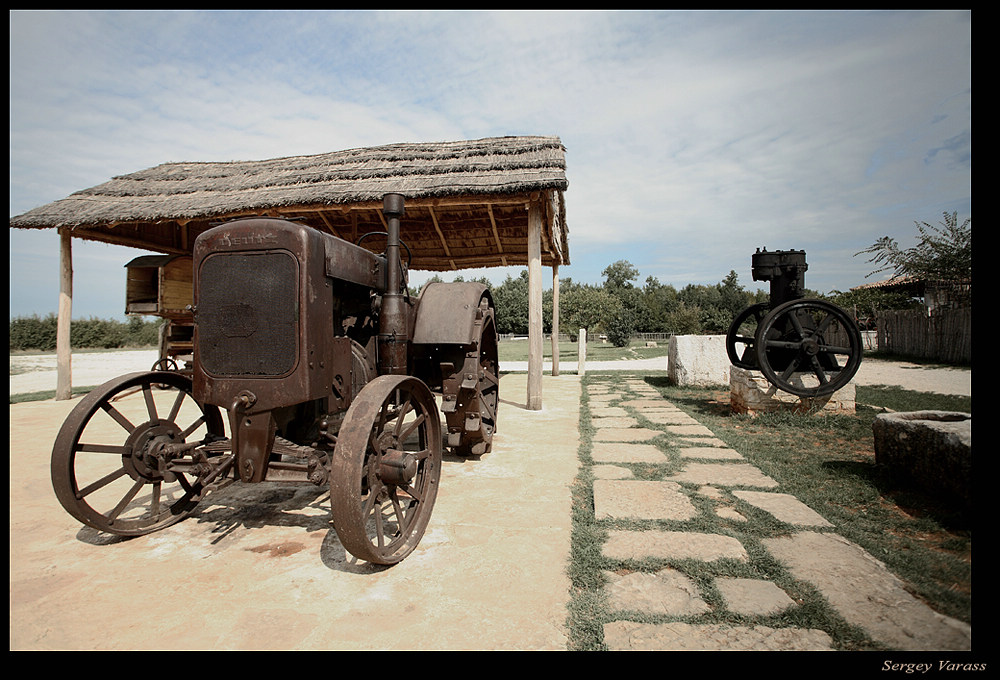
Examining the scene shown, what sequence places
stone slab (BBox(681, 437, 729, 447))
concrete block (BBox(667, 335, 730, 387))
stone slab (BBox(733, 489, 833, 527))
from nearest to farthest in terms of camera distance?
stone slab (BBox(733, 489, 833, 527)), stone slab (BBox(681, 437, 729, 447)), concrete block (BBox(667, 335, 730, 387))

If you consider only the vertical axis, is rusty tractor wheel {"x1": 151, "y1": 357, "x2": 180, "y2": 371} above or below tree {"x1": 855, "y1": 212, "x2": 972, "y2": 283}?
below

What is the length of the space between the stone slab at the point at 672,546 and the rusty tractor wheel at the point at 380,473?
107cm

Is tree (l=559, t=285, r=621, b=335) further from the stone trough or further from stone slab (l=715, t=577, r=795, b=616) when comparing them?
stone slab (l=715, t=577, r=795, b=616)

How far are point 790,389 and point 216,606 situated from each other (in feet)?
17.5

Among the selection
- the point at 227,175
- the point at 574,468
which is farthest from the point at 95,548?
the point at 227,175

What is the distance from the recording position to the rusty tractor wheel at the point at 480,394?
3.88 metres

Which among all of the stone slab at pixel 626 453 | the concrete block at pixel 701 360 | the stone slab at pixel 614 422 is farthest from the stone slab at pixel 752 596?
the concrete block at pixel 701 360

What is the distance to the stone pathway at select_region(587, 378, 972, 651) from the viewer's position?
1673 mm

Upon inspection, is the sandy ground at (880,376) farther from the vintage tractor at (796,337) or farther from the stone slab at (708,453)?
the stone slab at (708,453)

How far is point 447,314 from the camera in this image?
156 inches

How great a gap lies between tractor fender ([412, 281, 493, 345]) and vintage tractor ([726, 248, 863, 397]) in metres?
3.23

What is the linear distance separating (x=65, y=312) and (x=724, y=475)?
11061mm

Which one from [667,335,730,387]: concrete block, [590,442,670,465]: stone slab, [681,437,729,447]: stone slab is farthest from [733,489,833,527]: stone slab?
[667,335,730,387]: concrete block

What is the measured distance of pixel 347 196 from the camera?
700 centimetres
